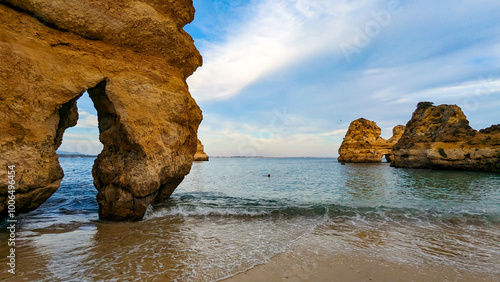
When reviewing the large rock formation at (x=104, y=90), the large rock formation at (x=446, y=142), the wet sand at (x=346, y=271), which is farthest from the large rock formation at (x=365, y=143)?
the wet sand at (x=346, y=271)

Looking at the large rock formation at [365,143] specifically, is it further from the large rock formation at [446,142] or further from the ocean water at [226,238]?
the ocean water at [226,238]

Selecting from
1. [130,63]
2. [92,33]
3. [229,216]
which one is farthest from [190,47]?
[229,216]

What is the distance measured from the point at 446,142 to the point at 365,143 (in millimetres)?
28342

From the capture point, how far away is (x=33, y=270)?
3.94m

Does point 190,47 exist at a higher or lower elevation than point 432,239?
higher

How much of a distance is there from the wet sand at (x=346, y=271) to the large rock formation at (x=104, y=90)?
476cm

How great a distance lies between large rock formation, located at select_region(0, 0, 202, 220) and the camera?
525 cm

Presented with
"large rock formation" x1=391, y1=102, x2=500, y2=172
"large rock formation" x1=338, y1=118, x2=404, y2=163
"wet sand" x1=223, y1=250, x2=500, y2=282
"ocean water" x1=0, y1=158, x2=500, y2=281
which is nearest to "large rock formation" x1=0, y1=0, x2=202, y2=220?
"ocean water" x1=0, y1=158, x2=500, y2=281

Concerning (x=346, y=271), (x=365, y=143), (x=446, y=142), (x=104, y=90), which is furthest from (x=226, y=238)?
(x=365, y=143)

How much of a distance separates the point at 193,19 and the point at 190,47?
52.2 inches

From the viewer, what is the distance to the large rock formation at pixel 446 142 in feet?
104

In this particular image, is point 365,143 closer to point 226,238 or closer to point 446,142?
point 446,142

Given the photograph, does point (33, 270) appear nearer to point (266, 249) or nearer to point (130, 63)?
point (266, 249)

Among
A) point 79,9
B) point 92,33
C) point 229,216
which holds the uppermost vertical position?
point 79,9
